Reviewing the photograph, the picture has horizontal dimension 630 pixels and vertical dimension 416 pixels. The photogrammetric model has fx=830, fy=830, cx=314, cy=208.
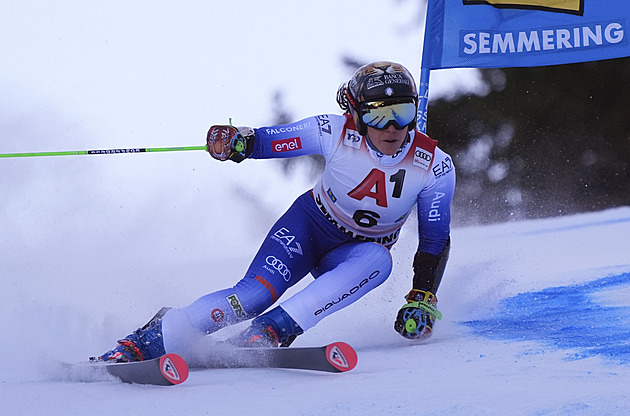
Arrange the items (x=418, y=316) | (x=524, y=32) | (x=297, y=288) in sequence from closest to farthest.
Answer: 1. (x=418, y=316)
2. (x=524, y=32)
3. (x=297, y=288)

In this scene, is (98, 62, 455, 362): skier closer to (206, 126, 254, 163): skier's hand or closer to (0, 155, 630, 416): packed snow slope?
(206, 126, 254, 163): skier's hand

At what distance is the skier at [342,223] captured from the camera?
9.40ft

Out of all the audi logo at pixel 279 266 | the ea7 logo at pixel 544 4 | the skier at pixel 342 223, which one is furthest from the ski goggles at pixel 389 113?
A: the ea7 logo at pixel 544 4

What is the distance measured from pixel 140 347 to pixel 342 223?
960mm

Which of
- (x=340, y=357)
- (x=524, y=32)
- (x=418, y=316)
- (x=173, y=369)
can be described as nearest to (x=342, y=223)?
(x=418, y=316)

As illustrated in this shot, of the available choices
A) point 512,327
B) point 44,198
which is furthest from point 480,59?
point 44,198

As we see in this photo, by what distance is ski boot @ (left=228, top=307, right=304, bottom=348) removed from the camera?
280 cm

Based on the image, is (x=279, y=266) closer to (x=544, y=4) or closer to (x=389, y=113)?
(x=389, y=113)

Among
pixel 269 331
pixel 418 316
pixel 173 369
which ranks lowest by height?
pixel 173 369

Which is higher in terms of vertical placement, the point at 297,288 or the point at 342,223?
the point at 297,288

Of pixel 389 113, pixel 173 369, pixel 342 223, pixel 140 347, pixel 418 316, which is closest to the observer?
pixel 173 369

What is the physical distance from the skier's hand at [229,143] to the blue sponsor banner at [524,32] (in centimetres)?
170

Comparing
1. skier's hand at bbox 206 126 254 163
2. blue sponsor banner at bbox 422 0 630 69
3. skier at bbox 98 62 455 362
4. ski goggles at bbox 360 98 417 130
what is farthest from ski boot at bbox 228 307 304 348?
blue sponsor banner at bbox 422 0 630 69

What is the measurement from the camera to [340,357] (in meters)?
2.51
